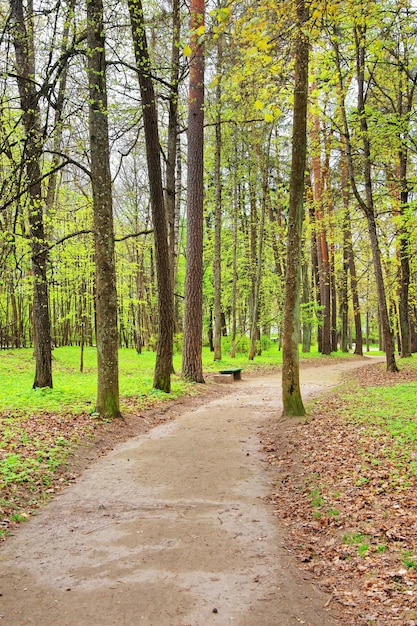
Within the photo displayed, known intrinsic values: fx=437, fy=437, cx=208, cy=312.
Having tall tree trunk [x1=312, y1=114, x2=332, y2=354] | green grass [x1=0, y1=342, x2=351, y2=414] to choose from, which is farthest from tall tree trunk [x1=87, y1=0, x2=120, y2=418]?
tall tree trunk [x1=312, y1=114, x2=332, y2=354]

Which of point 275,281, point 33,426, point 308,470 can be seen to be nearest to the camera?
point 308,470

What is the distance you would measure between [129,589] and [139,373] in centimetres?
1284

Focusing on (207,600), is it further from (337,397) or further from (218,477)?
(337,397)

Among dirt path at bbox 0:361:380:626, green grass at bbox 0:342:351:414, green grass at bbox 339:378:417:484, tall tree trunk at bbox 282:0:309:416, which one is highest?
tall tree trunk at bbox 282:0:309:416

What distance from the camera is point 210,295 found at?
28.9 meters

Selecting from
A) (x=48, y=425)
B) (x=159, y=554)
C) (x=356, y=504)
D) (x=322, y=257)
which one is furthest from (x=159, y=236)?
(x=322, y=257)

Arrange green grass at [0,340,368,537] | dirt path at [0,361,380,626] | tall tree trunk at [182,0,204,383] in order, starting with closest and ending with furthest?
dirt path at [0,361,380,626]
green grass at [0,340,368,537]
tall tree trunk at [182,0,204,383]

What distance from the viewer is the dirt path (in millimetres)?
2996

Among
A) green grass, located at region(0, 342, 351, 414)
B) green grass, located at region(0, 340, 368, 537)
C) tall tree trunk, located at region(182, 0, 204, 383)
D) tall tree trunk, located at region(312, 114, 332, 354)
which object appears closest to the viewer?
green grass, located at region(0, 340, 368, 537)

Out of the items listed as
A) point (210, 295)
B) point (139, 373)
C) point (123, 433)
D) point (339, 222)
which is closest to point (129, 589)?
point (123, 433)

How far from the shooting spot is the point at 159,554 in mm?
3760

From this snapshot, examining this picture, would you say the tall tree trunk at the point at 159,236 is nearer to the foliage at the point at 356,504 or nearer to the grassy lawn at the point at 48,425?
the grassy lawn at the point at 48,425

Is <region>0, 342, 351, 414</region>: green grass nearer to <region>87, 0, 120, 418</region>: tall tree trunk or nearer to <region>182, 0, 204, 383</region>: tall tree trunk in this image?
<region>87, 0, 120, 418</region>: tall tree trunk

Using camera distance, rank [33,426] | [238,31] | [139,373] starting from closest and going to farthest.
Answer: [238,31]
[33,426]
[139,373]
